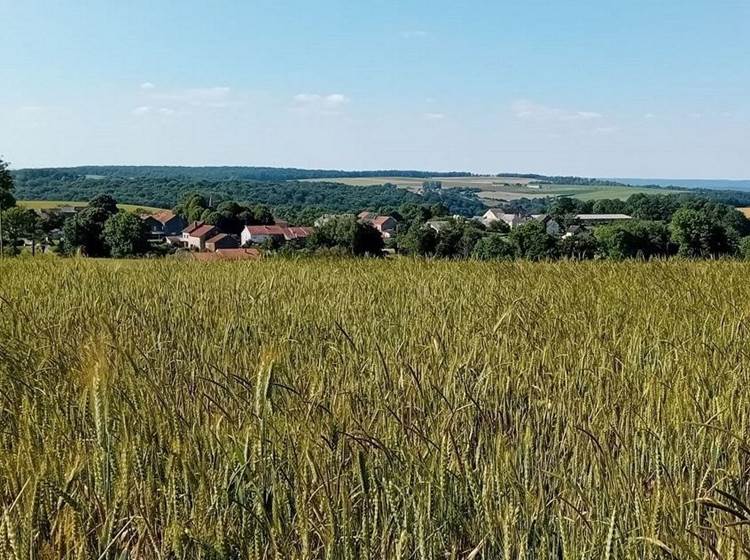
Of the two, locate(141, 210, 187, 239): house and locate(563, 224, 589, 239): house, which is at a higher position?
locate(563, 224, 589, 239): house

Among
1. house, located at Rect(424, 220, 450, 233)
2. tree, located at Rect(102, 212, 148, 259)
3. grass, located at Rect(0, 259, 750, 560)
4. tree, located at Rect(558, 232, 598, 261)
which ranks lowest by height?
tree, located at Rect(102, 212, 148, 259)

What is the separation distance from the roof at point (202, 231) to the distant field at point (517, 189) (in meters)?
71.4

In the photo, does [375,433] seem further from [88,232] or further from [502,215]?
[502,215]

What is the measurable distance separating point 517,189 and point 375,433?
526ft

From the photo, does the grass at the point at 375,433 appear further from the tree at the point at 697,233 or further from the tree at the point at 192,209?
the tree at the point at 192,209

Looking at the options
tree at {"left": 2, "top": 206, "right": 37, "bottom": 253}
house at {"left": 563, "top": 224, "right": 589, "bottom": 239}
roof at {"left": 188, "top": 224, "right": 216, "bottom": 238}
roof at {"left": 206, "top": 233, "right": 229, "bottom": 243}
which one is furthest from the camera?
roof at {"left": 188, "top": 224, "right": 216, "bottom": 238}

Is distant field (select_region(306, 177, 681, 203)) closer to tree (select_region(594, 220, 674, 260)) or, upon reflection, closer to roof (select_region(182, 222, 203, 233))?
roof (select_region(182, 222, 203, 233))

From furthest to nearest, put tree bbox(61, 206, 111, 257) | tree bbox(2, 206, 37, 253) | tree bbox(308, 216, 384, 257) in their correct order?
1. tree bbox(2, 206, 37, 253)
2. tree bbox(61, 206, 111, 257)
3. tree bbox(308, 216, 384, 257)

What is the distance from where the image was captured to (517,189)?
158 metres

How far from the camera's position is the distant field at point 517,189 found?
132700mm

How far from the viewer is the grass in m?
1.21

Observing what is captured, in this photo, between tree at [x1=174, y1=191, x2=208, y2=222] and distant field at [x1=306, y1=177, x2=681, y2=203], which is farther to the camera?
distant field at [x1=306, y1=177, x2=681, y2=203]

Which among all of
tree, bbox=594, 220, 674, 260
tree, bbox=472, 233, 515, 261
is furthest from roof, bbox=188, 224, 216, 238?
tree, bbox=472, 233, 515, 261

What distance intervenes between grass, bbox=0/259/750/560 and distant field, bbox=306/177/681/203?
12267cm
